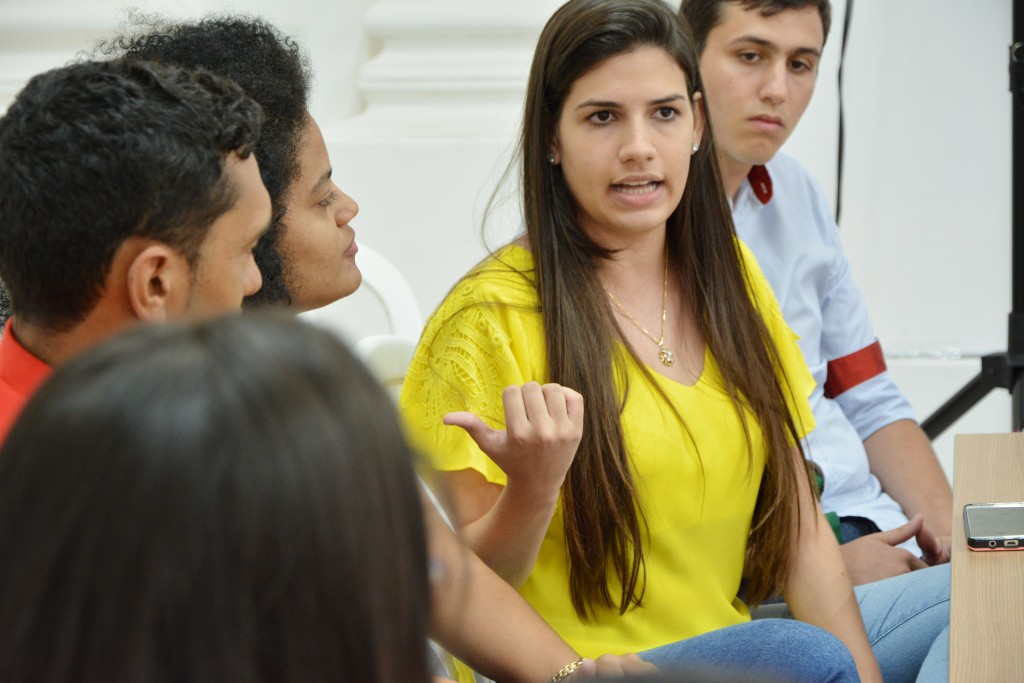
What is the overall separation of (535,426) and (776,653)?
292 mm

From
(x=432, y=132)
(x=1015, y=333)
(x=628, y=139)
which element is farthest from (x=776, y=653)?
(x=432, y=132)

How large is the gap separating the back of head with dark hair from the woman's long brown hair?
0.79 m

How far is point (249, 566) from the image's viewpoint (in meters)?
0.45

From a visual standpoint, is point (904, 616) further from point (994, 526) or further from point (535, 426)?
point (535, 426)

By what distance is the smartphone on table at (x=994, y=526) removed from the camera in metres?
1.08

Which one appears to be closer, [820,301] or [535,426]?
[535,426]

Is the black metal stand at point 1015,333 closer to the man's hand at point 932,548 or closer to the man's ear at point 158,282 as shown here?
the man's hand at point 932,548

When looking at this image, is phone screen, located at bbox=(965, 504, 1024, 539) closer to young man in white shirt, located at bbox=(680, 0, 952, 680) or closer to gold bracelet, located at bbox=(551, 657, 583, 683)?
gold bracelet, located at bbox=(551, 657, 583, 683)

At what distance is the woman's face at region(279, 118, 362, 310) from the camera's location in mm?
1245

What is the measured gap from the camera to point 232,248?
0.93m

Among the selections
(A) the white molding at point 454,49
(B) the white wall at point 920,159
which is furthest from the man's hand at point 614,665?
(B) the white wall at point 920,159

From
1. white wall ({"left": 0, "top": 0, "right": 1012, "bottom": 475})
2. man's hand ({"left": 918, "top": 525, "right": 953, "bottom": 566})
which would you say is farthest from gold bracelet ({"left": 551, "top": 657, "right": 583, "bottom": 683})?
white wall ({"left": 0, "top": 0, "right": 1012, "bottom": 475})

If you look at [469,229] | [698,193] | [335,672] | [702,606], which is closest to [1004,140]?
[469,229]

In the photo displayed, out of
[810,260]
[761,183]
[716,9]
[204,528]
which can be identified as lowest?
[204,528]
